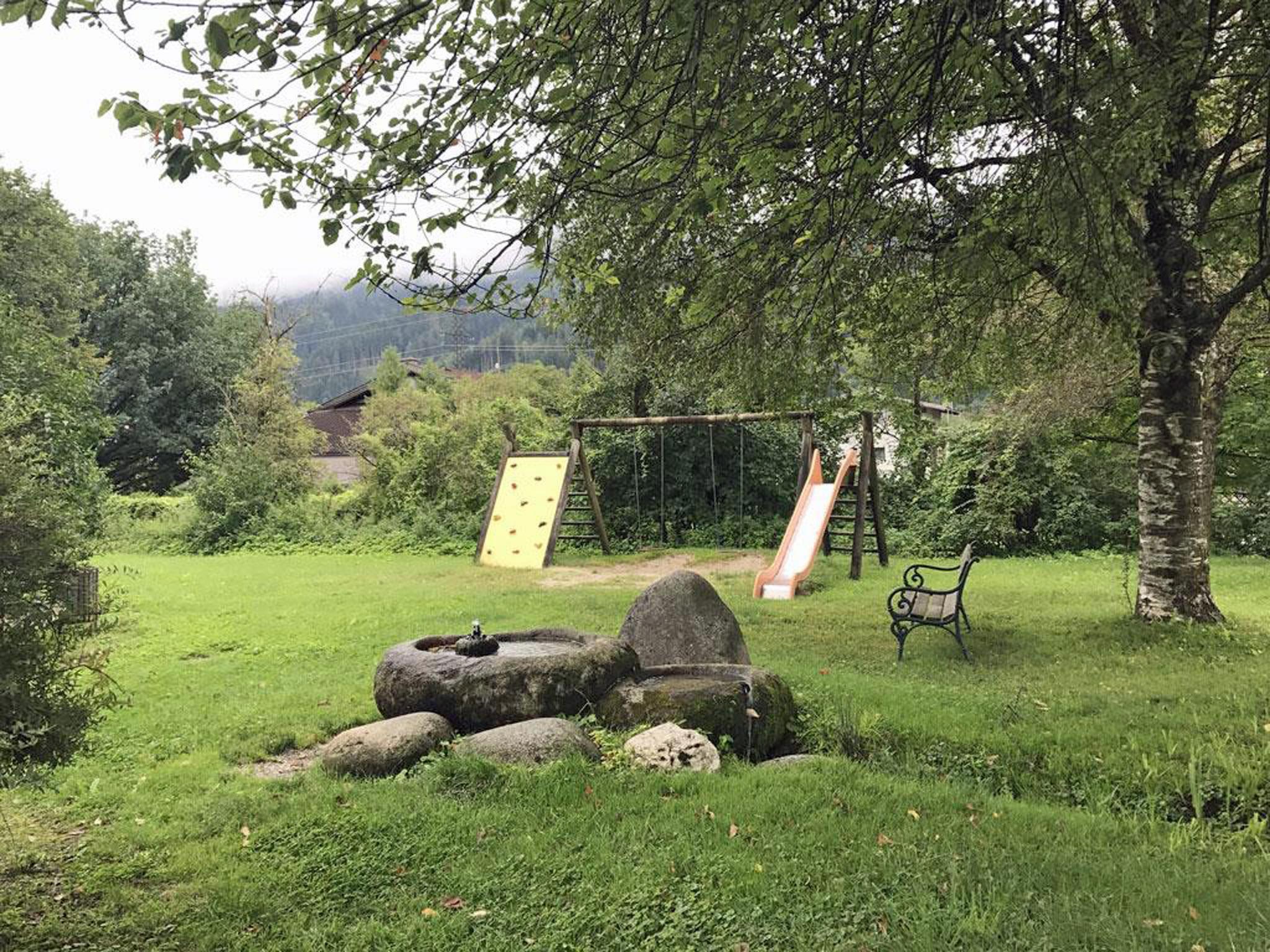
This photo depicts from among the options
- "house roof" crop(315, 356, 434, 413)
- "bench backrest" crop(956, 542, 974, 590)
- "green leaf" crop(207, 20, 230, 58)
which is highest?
"house roof" crop(315, 356, 434, 413)

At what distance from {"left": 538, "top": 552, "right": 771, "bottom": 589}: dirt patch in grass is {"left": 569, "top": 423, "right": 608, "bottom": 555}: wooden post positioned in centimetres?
109

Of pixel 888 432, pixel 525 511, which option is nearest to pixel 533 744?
pixel 525 511

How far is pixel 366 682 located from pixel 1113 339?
7.24 m

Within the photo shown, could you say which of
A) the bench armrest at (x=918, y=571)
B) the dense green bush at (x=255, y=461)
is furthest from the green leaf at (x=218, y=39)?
the dense green bush at (x=255, y=461)

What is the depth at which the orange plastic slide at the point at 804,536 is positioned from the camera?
11.6 meters

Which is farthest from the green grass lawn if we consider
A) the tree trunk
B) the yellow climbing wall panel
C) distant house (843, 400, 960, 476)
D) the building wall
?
the building wall

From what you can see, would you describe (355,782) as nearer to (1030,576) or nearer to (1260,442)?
(1030,576)

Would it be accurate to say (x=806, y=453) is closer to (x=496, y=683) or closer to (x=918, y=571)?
(x=918, y=571)

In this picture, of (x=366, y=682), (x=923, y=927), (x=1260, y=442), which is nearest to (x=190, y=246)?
(x=366, y=682)

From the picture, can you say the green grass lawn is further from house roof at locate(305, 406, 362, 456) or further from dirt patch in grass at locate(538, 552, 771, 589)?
house roof at locate(305, 406, 362, 456)

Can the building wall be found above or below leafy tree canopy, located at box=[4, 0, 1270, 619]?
below

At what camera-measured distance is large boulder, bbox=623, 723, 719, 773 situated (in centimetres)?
487

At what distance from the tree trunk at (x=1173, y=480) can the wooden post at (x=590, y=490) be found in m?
9.62

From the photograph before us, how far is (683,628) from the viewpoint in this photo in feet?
22.7
